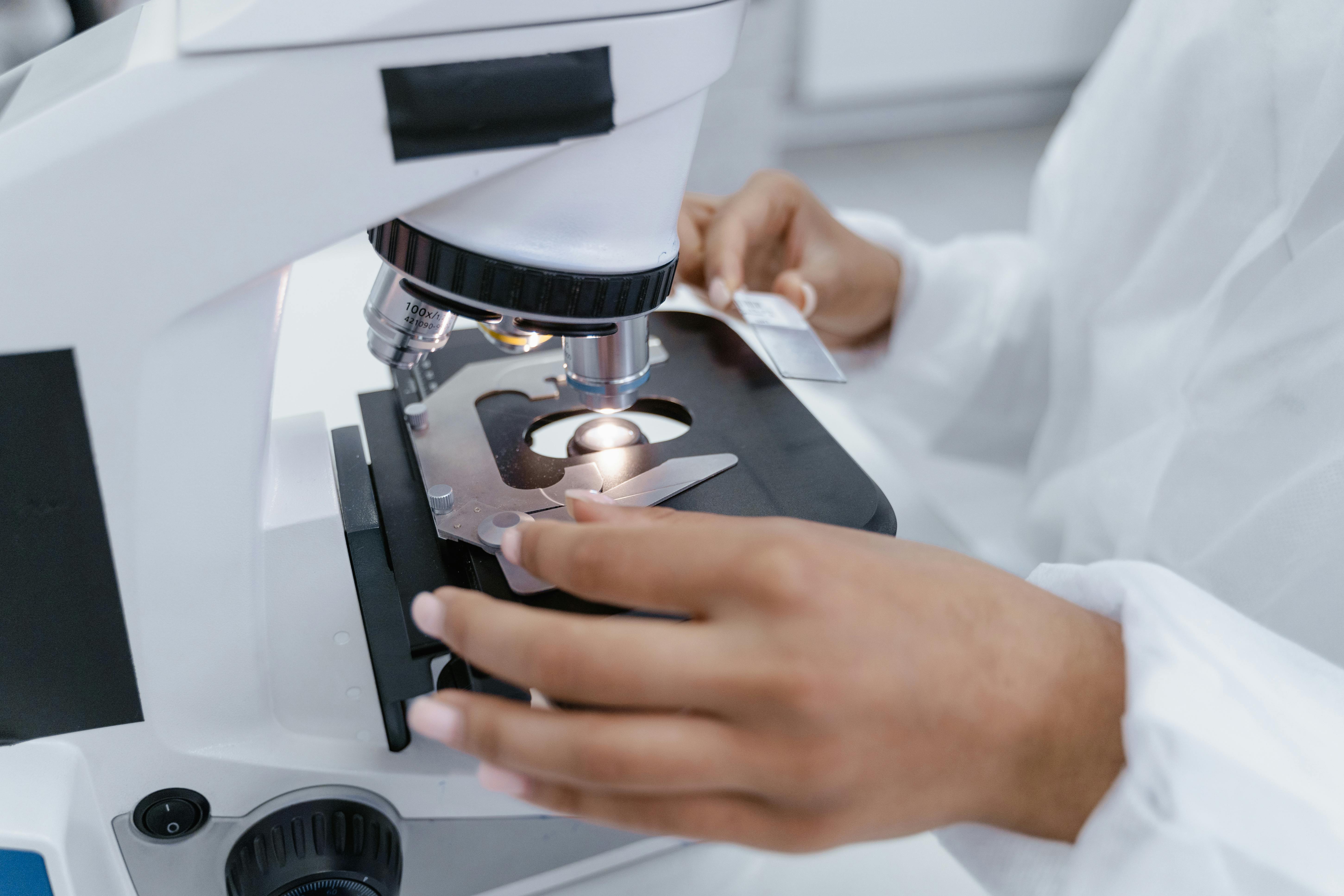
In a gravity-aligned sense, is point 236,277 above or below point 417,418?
above

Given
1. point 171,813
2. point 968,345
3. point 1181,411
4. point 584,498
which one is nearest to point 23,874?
point 171,813

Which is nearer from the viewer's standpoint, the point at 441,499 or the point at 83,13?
the point at 441,499

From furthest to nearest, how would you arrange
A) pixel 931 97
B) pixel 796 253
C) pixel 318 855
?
pixel 931 97
pixel 796 253
pixel 318 855

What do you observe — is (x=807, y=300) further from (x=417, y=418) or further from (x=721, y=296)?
(x=417, y=418)

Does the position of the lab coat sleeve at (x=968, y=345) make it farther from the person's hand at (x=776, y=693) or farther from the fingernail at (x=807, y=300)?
the person's hand at (x=776, y=693)

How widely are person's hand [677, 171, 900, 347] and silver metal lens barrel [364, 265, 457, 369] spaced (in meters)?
0.36

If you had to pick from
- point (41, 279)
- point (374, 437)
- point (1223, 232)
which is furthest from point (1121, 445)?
point (41, 279)

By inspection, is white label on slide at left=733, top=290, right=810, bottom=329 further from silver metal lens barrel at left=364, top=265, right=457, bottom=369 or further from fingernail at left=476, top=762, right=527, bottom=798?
fingernail at left=476, top=762, right=527, bottom=798

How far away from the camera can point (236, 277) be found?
1.24 ft

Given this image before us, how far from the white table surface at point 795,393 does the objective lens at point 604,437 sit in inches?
7.0

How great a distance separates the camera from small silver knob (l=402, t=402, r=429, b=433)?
2.02 feet

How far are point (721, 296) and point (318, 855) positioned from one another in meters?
0.49

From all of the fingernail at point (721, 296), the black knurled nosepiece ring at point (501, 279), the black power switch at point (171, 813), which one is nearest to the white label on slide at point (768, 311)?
the fingernail at point (721, 296)

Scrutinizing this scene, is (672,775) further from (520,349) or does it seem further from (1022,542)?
(1022,542)
